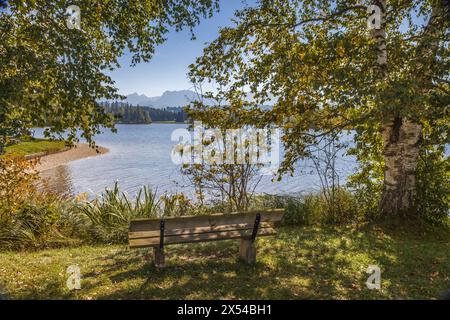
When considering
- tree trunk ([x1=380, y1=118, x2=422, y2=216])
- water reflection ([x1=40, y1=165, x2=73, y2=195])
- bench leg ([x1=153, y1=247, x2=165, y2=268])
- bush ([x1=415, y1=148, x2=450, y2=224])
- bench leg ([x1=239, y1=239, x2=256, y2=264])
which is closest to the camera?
bench leg ([x1=153, y1=247, x2=165, y2=268])

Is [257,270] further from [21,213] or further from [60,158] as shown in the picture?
[60,158]

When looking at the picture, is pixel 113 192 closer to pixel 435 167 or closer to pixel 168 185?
pixel 435 167

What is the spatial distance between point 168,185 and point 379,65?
16.7 metres

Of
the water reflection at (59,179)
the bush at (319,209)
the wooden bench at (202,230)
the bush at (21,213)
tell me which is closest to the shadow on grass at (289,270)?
the wooden bench at (202,230)

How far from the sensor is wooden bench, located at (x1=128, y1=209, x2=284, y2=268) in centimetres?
525

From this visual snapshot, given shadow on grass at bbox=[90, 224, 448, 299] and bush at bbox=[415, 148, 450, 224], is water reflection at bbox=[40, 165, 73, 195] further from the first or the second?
bush at bbox=[415, 148, 450, 224]

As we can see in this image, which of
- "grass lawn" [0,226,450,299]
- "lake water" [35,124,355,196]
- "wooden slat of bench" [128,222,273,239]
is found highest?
"wooden slat of bench" [128,222,273,239]

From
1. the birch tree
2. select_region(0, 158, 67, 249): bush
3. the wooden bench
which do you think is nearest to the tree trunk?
the birch tree

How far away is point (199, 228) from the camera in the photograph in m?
5.64

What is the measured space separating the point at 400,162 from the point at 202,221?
17.0 ft

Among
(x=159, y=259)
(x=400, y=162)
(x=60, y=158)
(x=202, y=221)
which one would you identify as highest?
(x=400, y=162)

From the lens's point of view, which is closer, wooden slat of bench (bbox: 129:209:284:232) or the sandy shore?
wooden slat of bench (bbox: 129:209:284:232)

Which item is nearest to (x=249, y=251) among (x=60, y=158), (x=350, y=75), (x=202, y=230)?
(x=202, y=230)

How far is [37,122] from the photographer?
Result: 4836 mm
